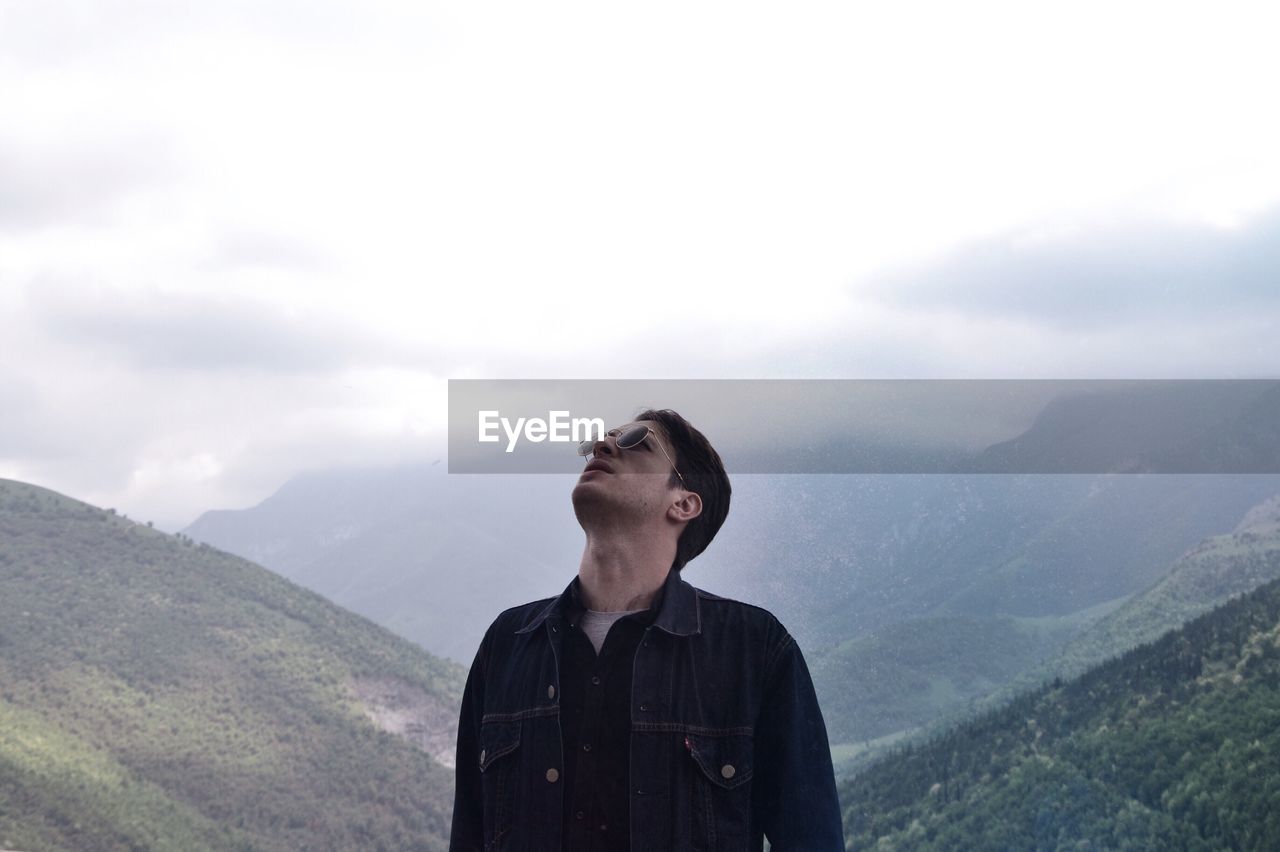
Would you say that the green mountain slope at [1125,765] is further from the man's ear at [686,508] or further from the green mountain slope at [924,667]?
the man's ear at [686,508]

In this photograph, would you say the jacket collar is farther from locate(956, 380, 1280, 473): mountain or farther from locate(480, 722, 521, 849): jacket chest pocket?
locate(956, 380, 1280, 473): mountain

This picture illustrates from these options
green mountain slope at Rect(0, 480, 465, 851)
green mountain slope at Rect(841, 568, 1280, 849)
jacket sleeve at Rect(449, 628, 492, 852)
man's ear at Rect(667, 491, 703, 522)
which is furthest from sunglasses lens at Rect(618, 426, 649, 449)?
green mountain slope at Rect(0, 480, 465, 851)

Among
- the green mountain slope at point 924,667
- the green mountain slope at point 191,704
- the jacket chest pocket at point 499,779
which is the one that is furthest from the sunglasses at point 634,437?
the green mountain slope at point 191,704

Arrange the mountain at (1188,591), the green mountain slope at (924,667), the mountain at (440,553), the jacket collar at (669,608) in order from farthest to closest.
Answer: the mountain at (440,553) → the green mountain slope at (924,667) → the mountain at (1188,591) → the jacket collar at (669,608)

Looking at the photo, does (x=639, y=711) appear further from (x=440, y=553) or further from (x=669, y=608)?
(x=440, y=553)

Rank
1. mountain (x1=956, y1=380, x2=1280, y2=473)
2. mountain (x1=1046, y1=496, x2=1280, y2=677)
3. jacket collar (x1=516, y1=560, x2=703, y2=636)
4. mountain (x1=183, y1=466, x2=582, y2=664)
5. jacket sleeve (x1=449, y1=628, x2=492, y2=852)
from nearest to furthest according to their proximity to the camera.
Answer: jacket collar (x1=516, y1=560, x2=703, y2=636), jacket sleeve (x1=449, y1=628, x2=492, y2=852), mountain (x1=1046, y1=496, x2=1280, y2=677), mountain (x1=956, y1=380, x2=1280, y2=473), mountain (x1=183, y1=466, x2=582, y2=664)

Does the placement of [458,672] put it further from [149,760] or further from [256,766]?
[149,760]
